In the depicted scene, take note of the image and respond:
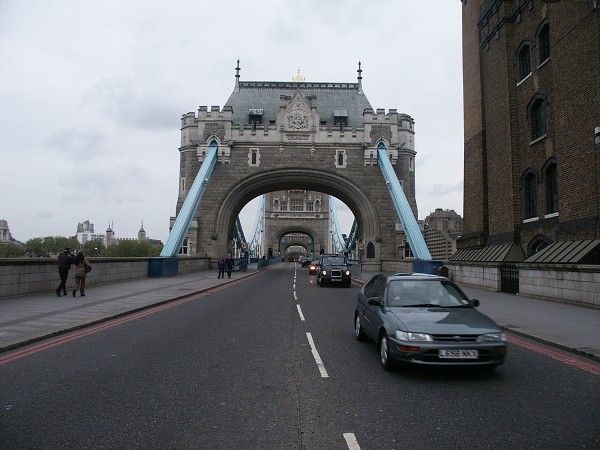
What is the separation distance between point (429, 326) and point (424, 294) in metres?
1.23

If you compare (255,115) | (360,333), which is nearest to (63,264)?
(360,333)

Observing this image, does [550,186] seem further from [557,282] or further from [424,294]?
[424,294]

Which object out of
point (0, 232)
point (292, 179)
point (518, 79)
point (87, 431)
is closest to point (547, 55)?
point (518, 79)

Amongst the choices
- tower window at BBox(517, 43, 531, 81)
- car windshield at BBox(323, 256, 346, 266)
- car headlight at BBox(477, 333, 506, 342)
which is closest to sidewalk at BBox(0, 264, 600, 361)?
car headlight at BBox(477, 333, 506, 342)

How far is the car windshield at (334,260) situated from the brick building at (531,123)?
21.2 ft

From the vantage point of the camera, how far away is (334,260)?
23.8 metres

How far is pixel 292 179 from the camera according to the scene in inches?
1534

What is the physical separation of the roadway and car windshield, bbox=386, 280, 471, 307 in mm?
938

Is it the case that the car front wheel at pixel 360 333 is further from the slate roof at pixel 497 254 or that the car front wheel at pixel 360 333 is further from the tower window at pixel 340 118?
the tower window at pixel 340 118

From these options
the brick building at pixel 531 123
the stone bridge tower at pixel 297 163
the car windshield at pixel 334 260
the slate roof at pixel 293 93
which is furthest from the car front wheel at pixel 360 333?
the slate roof at pixel 293 93

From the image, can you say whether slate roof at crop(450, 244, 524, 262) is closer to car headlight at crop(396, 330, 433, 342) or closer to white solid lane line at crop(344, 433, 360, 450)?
car headlight at crop(396, 330, 433, 342)

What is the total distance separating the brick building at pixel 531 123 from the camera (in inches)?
594

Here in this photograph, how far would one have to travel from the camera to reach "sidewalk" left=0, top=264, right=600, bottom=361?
25.5 ft

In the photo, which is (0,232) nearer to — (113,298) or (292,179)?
(292,179)
